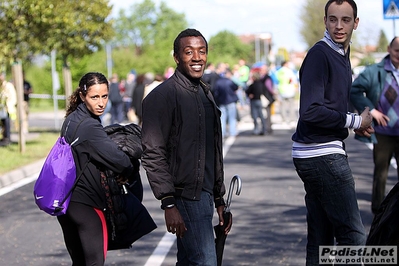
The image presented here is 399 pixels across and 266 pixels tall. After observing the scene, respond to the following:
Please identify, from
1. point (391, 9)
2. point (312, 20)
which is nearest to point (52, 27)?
A: point (391, 9)

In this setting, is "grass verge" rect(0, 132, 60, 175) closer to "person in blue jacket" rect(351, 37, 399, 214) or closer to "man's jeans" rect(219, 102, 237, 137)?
"man's jeans" rect(219, 102, 237, 137)

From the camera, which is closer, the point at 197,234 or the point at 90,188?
the point at 197,234

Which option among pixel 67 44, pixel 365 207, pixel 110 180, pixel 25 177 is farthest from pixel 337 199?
pixel 67 44

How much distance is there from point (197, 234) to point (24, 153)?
44.5 feet

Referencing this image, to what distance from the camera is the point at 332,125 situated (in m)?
5.07

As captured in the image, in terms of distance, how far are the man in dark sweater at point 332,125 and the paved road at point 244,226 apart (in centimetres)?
232

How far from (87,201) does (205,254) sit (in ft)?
3.81

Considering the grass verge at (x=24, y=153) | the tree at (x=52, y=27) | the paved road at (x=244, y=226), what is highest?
the tree at (x=52, y=27)

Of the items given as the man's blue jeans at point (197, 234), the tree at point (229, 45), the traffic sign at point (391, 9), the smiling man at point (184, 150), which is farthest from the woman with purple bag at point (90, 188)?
the tree at point (229, 45)

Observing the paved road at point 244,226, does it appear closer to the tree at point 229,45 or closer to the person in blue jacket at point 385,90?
the person in blue jacket at point 385,90

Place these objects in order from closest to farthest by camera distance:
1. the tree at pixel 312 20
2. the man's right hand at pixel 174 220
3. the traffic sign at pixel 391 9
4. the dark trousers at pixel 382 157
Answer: the man's right hand at pixel 174 220, the dark trousers at pixel 382 157, the traffic sign at pixel 391 9, the tree at pixel 312 20

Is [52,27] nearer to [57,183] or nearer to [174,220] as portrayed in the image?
[57,183]

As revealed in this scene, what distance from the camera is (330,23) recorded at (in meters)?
5.29

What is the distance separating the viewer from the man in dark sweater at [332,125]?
509 centimetres
